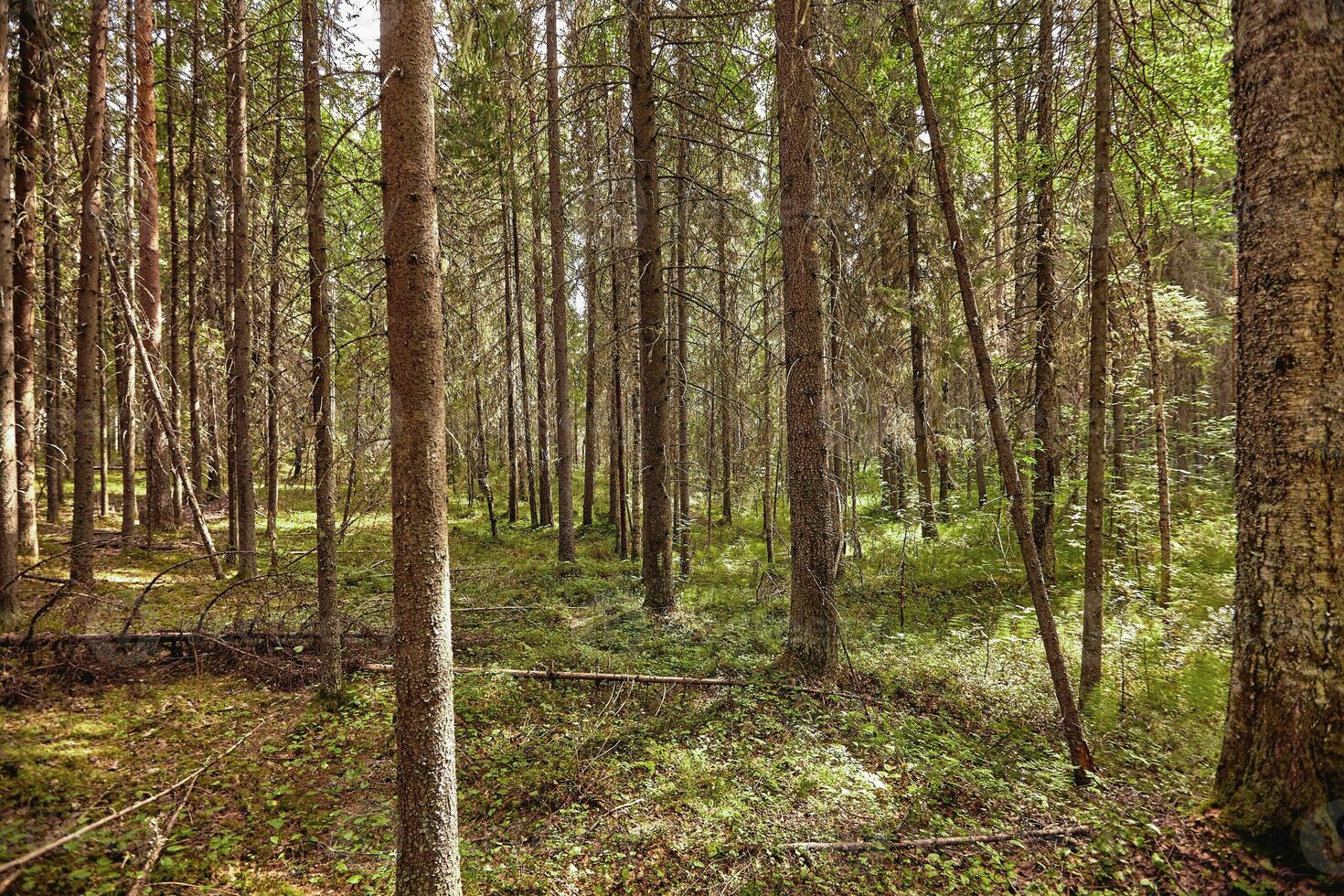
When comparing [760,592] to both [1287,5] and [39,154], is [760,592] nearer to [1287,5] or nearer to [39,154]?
[1287,5]

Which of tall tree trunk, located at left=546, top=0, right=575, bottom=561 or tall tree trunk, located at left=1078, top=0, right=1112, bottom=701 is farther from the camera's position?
tall tree trunk, located at left=546, top=0, right=575, bottom=561

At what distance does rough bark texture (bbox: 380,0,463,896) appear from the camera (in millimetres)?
2936

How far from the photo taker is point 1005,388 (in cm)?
774

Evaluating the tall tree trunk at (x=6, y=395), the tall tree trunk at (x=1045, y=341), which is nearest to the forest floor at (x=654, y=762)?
the tall tree trunk at (x=6, y=395)

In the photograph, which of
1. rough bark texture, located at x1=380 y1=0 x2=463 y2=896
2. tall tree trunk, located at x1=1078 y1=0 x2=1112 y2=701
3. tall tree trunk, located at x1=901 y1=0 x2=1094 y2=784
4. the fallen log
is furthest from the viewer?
tall tree trunk, located at x1=1078 y1=0 x2=1112 y2=701

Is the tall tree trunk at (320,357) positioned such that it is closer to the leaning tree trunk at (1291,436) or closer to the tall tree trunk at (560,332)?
the leaning tree trunk at (1291,436)

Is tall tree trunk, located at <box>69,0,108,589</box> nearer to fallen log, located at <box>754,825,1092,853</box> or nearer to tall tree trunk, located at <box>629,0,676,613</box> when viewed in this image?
tall tree trunk, located at <box>629,0,676,613</box>

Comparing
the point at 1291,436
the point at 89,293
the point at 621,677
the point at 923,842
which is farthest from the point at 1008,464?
the point at 89,293

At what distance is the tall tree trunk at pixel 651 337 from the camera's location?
343 inches

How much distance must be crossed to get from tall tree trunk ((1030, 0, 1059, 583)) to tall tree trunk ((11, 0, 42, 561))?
13.0 meters

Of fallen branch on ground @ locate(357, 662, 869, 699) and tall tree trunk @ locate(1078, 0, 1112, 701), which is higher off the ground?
tall tree trunk @ locate(1078, 0, 1112, 701)

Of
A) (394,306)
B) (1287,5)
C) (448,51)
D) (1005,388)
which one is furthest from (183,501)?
(1287,5)

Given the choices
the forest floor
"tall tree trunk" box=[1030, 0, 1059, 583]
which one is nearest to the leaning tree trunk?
the forest floor

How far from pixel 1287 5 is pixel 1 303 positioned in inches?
453
